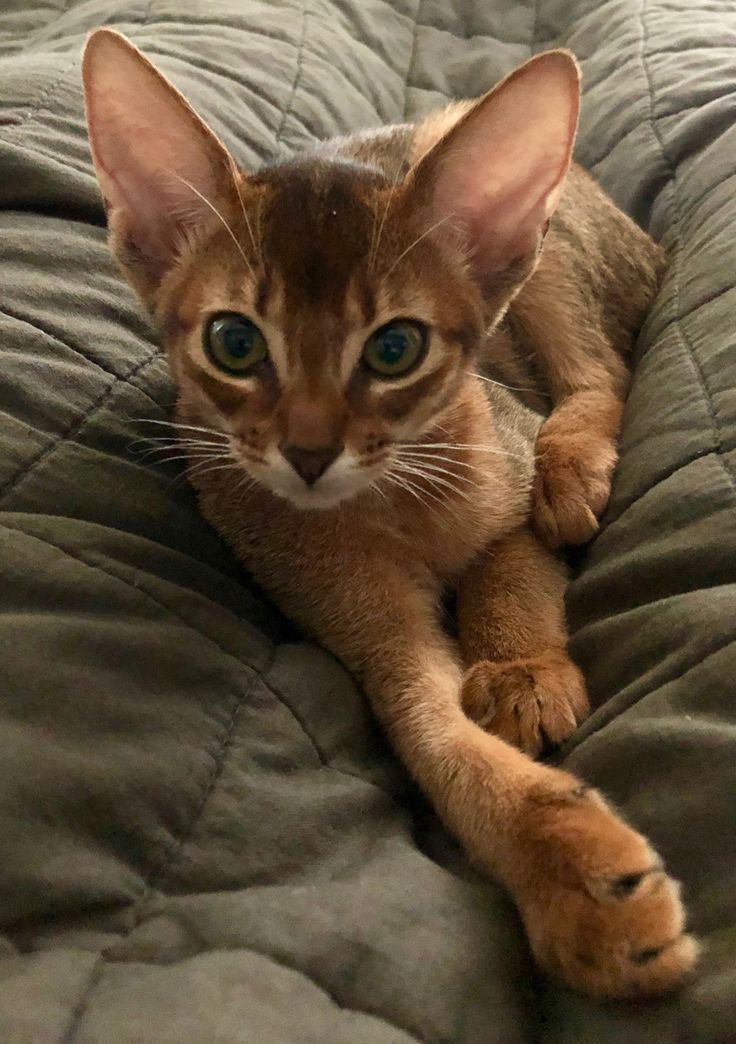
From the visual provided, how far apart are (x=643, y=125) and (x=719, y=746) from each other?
46.9 inches

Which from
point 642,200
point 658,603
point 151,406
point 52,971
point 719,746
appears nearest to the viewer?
point 52,971

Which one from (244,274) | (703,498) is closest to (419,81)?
(244,274)

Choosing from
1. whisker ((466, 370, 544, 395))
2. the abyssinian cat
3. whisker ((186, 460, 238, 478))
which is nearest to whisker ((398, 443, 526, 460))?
the abyssinian cat

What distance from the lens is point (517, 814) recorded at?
0.80 m

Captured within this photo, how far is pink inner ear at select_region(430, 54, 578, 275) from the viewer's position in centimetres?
90

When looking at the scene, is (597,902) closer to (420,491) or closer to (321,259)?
(420,491)

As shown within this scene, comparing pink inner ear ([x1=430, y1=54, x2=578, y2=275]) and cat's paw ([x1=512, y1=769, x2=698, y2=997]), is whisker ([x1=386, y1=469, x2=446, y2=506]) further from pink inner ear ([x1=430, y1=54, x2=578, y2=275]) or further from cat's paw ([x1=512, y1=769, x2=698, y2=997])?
cat's paw ([x1=512, y1=769, x2=698, y2=997])

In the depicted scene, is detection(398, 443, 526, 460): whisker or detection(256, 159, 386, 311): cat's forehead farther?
detection(398, 443, 526, 460): whisker

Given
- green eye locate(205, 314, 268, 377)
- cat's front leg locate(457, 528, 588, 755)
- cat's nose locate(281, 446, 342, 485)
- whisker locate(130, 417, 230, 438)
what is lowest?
cat's front leg locate(457, 528, 588, 755)

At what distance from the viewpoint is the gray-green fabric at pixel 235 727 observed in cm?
61

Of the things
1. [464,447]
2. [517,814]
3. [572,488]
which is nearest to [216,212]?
[464,447]

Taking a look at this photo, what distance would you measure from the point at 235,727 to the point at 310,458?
0.25 metres

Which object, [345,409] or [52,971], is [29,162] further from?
[52,971]

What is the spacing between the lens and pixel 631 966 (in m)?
0.64
